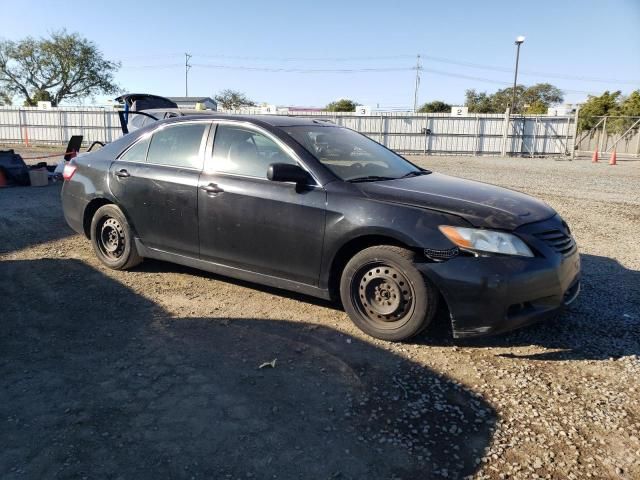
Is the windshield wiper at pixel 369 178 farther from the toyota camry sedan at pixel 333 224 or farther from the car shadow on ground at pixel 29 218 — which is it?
the car shadow on ground at pixel 29 218

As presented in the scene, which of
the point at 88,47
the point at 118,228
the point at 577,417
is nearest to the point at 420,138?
the point at 118,228

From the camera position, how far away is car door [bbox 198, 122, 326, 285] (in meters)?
4.03

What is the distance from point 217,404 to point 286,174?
1.82m

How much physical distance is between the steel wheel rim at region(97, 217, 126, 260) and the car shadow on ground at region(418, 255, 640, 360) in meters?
3.29

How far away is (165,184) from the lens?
187 inches

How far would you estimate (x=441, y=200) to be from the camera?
3756 millimetres

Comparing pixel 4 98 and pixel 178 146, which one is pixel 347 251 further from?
pixel 4 98

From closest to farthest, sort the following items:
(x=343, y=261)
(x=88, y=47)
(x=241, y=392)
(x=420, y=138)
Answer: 1. (x=241, y=392)
2. (x=343, y=261)
3. (x=420, y=138)
4. (x=88, y=47)

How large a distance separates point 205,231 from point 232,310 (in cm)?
76

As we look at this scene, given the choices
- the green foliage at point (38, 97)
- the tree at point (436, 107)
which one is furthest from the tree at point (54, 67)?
the tree at point (436, 107)

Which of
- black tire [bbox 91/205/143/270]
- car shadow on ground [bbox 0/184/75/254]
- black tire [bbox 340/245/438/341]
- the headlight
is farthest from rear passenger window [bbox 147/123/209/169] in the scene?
car shadow on ground [bbox 0/184/75/254]

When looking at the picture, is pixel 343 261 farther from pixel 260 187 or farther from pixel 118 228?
pixel 118 228

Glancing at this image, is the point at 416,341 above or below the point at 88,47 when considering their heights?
below

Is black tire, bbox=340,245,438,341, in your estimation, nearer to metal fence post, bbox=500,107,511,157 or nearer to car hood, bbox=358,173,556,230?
car hood, bbox=358,173,556,230
